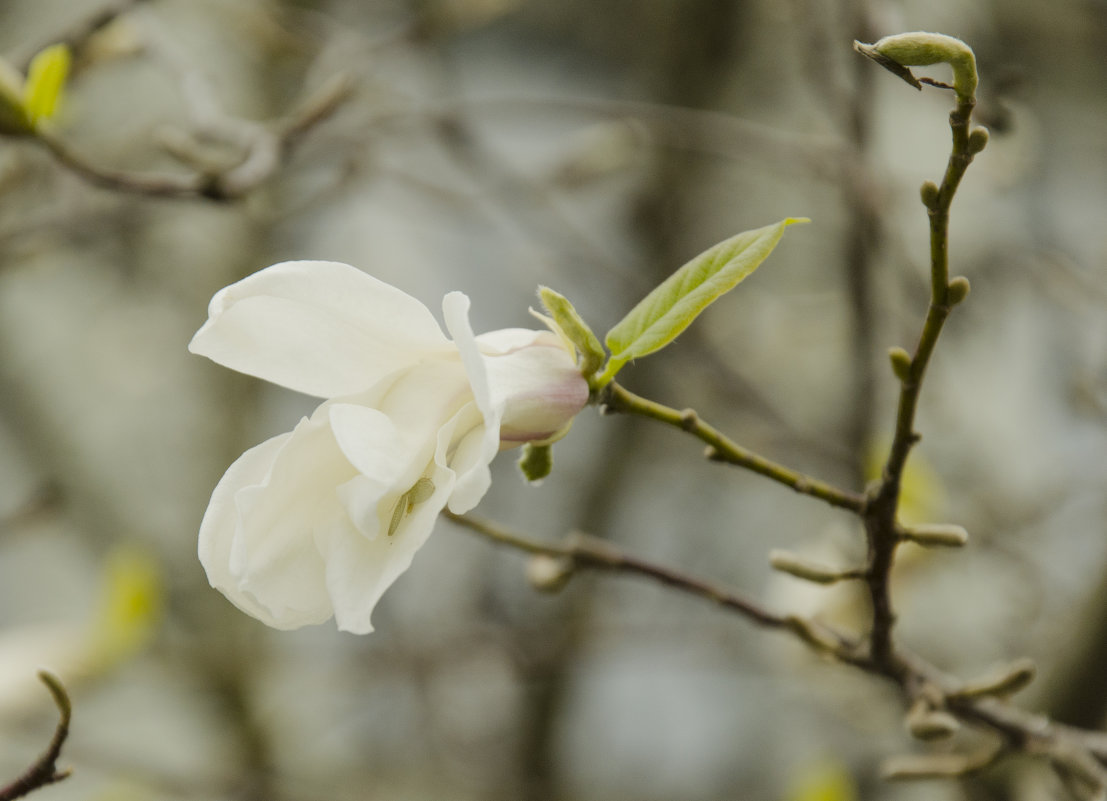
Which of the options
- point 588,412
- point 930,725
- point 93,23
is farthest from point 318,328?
point 588,412

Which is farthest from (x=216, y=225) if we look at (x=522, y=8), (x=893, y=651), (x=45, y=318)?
(x=893, y=651)

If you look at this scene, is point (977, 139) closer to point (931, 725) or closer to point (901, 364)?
point (901, 364)

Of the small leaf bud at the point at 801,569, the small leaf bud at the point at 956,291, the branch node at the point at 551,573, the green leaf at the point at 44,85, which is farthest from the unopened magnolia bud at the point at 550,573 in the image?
the green leaf at the point at 44,85

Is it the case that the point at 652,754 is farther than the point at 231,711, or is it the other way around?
the point at 652,754

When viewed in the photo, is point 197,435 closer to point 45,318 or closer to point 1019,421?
point 45,318

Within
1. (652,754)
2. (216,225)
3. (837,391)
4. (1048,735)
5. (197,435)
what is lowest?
(652,754)

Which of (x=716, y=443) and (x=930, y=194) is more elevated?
(x=930, y=194)

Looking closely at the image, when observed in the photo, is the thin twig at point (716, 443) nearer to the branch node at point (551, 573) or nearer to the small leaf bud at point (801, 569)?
the small leaf bud at point (801, 569)
